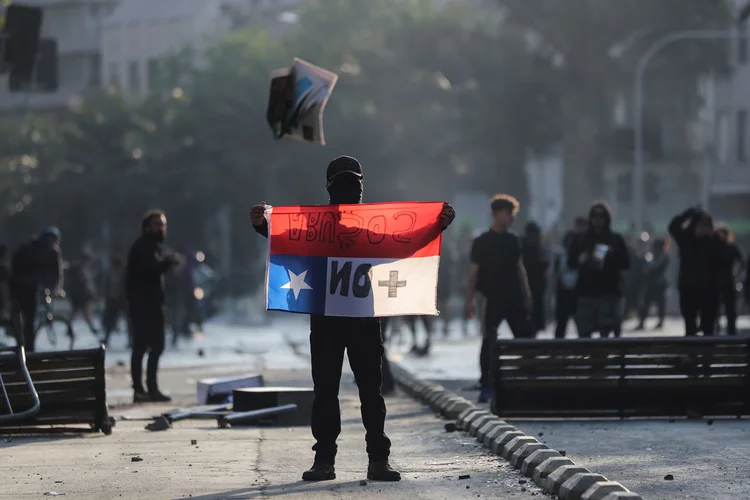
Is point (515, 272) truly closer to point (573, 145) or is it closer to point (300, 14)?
point (573, 145)

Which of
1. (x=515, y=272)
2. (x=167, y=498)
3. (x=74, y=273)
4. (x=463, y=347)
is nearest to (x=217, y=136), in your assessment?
(x=74, y=273)

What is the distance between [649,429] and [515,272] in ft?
11.0

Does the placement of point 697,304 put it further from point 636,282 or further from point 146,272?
point 636,282

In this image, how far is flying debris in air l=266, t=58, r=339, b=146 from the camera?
16.5 meters

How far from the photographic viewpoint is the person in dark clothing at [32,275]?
24.1 m

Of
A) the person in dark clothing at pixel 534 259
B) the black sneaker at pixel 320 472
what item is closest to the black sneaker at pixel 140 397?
the person in dark clothing at pixel 534 259

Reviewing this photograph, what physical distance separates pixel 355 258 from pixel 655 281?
75.7 feet

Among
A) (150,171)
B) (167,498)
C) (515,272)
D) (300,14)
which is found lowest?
(167,498)

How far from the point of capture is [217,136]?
59.4m

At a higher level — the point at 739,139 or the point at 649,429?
the point at 739,139

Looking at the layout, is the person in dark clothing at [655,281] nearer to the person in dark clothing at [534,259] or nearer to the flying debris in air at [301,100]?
the person in dark clothing at [534,259]

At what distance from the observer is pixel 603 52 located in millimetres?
52906

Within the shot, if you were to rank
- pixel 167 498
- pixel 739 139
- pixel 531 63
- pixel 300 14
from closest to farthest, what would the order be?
pixel 167 498, pixel 531 63, pixel 739 139, pixel 300 14

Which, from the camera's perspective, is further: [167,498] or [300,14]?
[300,14]
